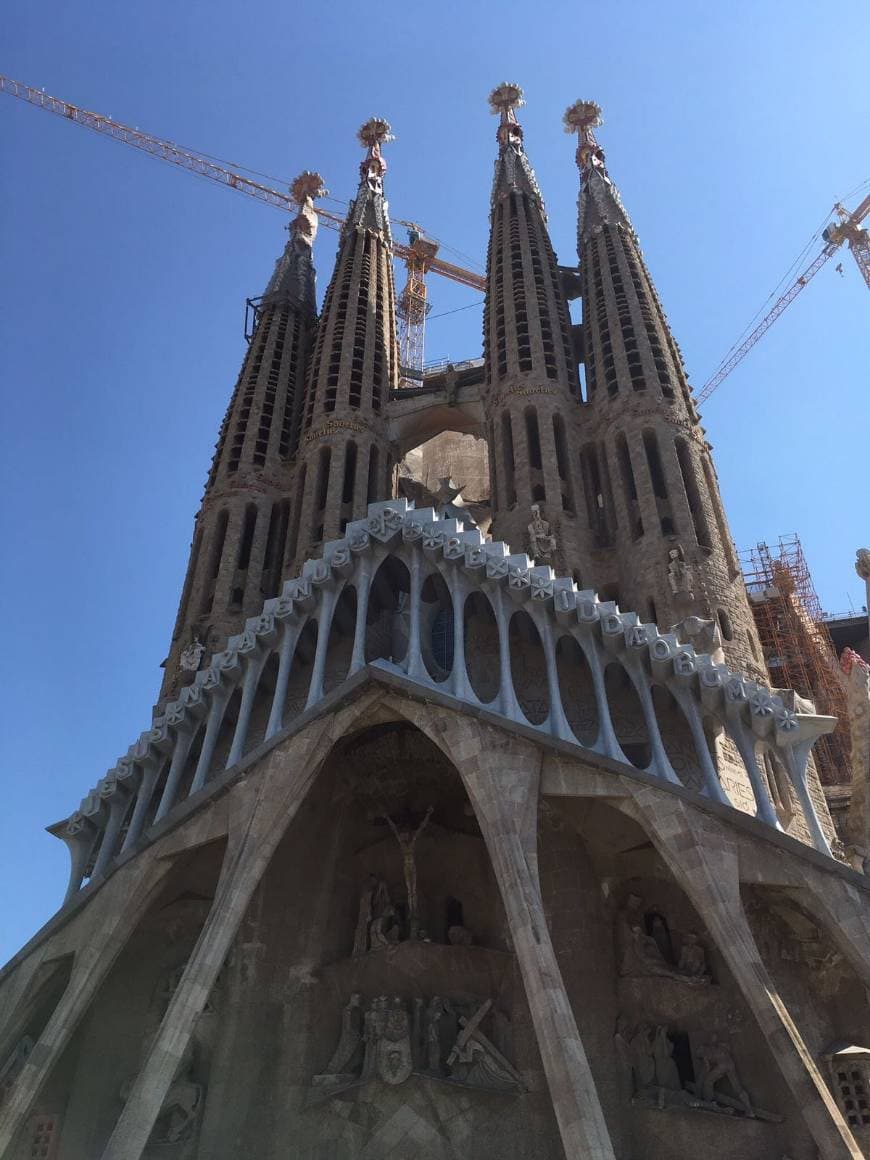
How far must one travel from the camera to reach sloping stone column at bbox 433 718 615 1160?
43.2 feet

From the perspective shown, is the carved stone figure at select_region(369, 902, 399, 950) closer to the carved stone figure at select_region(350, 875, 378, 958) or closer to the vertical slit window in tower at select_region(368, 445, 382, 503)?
the carved stone figure at select_region(350, 875, 378, 958)

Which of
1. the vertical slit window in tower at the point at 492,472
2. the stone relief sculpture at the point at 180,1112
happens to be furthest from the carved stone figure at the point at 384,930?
the vertical slit window in tower at the point at 492,472

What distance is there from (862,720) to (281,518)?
50.1 feet

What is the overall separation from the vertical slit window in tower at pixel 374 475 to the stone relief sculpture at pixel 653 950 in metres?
13.2

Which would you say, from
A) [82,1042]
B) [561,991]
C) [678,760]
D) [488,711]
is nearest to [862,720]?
[678,760]

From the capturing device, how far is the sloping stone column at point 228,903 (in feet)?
46.7

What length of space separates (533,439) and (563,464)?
1204mm

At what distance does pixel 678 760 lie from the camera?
18.2m

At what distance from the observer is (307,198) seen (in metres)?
41.2

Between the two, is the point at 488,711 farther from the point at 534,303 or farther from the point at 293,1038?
the point at 534,303

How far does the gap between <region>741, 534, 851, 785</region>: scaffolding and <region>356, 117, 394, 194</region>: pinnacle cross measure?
1992cm

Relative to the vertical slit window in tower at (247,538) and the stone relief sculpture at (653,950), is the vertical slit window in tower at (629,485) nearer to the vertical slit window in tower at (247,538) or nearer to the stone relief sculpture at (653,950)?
the stone relief sculpture at (653,950)

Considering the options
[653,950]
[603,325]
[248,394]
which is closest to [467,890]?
[653,950]

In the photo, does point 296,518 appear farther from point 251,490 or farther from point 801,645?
point 801,645
